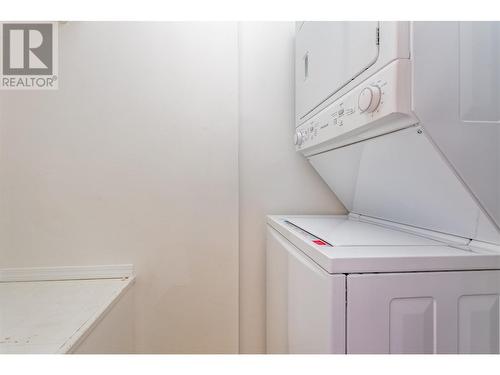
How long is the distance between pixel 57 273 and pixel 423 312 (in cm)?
207

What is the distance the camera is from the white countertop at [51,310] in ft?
3.46

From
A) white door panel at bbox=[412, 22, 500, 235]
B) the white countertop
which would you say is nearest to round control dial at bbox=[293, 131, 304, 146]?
white door panel at bbox=[412, 22, 500, 235]

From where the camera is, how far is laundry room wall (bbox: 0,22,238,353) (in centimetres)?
176

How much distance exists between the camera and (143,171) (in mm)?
1807

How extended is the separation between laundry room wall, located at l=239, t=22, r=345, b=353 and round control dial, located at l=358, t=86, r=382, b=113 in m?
1.04

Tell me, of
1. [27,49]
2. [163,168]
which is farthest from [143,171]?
[27,49]

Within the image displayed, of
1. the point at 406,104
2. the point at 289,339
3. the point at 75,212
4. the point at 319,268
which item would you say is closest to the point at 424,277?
the point at 319,268

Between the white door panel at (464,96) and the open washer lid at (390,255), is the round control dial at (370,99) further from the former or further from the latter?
the open washer lid at (390,255)

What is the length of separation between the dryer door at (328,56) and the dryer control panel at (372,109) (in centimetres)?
8

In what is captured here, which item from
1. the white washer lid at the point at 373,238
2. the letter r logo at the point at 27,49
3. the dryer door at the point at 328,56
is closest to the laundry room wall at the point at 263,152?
the dryer door at the point at 328,56

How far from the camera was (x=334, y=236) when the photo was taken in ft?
3.61

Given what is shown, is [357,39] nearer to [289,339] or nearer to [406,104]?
[406,104]

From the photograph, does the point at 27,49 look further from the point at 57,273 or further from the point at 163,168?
the point at 57,273

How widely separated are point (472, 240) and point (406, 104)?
1.86 feet
